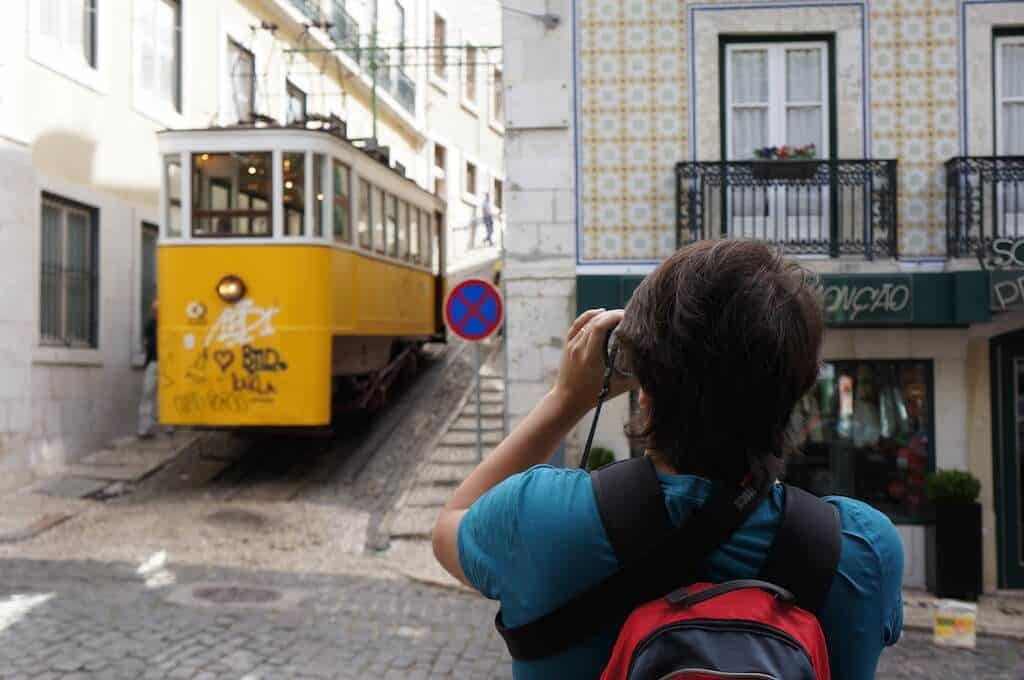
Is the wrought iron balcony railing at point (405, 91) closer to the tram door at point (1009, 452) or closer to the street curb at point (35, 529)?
the street curb at point (35, 529)

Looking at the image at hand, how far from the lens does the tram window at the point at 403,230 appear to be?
53.6ft

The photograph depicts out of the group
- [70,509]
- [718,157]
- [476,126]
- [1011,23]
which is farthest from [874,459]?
[476,126]

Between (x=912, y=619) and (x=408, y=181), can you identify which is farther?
(x=408, y=181)

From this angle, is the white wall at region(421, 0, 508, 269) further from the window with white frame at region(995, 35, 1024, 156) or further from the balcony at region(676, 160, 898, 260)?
the window with white frame at region(995, 35, 1024, 156)

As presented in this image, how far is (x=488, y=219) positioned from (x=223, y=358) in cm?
1198

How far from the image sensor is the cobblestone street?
22.5 ft

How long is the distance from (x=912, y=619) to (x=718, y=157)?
4.67 meters

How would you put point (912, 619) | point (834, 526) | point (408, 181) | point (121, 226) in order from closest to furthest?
point (834, 526), point (912, 619), point (121, 226), point (408, 181)

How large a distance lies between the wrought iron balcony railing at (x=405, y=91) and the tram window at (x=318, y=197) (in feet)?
18.1

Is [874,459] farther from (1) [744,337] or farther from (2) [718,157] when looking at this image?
(1) [744,337]

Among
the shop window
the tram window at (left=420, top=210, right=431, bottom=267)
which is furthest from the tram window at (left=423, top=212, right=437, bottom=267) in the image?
the shop window

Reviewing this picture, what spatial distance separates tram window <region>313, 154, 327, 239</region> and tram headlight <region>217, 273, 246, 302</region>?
1015 mm

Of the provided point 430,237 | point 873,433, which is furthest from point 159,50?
point 873,433

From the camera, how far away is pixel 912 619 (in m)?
9.49
